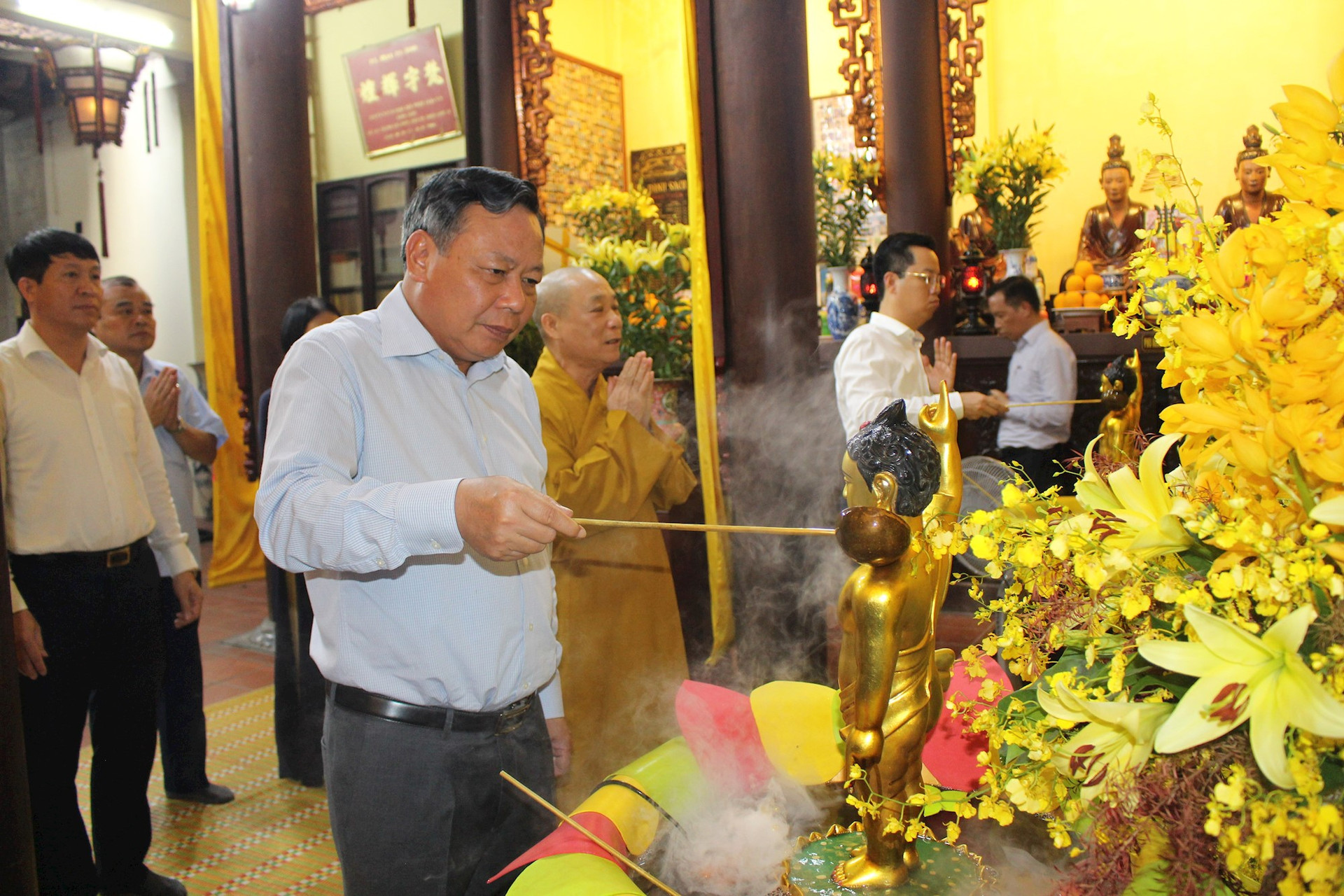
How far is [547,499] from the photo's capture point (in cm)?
117

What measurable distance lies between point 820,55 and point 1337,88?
804 cm

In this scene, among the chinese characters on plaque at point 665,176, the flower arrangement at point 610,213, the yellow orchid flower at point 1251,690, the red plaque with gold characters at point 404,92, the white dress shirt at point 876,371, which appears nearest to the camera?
the yellow orchid flower at point 1251,690

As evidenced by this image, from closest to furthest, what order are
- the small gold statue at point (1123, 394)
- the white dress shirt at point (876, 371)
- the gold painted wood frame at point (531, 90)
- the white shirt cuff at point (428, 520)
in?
the white shirt cuff at point (428, 520) → the small gold statue at point (1123, 394) → the white dress shirt at point (876, 371) → the gold painted wood frame at point (531, 90)

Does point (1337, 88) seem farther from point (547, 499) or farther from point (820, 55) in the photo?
point (820, 55)

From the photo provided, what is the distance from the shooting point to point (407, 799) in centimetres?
143

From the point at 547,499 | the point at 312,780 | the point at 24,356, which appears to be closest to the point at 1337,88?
the point at 547,499

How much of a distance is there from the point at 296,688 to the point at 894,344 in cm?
231

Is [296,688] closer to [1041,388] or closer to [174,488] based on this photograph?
[174,488]

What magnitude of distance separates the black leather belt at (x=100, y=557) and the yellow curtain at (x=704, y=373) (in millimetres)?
1741

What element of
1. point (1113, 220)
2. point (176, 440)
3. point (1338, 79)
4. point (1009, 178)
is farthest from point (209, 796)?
point (1113, 220)

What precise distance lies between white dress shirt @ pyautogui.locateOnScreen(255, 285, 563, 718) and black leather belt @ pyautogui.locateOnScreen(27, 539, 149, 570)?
51.4 inches

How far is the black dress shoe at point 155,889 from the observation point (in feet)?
8.29

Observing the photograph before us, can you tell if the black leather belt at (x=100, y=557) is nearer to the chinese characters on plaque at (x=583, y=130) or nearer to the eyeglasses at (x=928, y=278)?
the eyeglasses at (x=928, y=278)

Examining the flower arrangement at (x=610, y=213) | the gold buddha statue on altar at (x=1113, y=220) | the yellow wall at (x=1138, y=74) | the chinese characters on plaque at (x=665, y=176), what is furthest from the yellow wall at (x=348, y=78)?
the gold buddha statue on altar at (x=1113, y=220)
